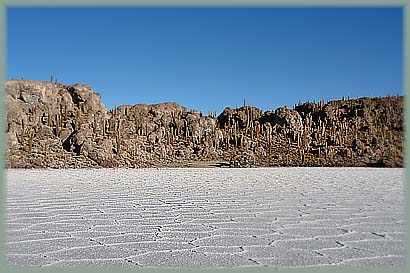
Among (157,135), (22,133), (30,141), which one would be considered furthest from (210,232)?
(157,135)

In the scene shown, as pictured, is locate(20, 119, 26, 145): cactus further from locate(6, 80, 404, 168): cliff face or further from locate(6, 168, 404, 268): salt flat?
locate(6, 168, 404, 268): salt flat

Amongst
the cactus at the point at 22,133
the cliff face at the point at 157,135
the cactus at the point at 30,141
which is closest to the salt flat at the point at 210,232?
the cliff face at the point at 157,135

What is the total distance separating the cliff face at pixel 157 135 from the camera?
7.21m

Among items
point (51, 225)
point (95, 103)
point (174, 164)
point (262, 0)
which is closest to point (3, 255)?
point (51, 225)

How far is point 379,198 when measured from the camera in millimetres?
2549

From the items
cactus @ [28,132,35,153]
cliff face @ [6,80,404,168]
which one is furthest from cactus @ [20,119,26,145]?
cactus @ [28,132,35,153]

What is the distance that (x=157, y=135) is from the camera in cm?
1314

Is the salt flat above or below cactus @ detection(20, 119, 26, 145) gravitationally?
below

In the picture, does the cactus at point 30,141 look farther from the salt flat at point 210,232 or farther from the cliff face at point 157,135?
the salt flat at point 210,232

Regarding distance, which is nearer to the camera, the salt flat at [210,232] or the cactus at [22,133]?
the salt flat at [210,232]

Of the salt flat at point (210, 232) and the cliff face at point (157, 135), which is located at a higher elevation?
the cliff face at point (157, 135)

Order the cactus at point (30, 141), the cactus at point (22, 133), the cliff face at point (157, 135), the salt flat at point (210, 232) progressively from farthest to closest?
the cactus at point (30, 141), the cactus at point (22, 133), the cliff face at point (157, 135), the salt flat at point (210, 232)

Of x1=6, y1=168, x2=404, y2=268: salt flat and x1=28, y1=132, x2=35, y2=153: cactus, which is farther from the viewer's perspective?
x1=28, y1=132, x2=35, y2=153: cactus

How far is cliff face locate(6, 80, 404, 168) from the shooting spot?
721 cm
